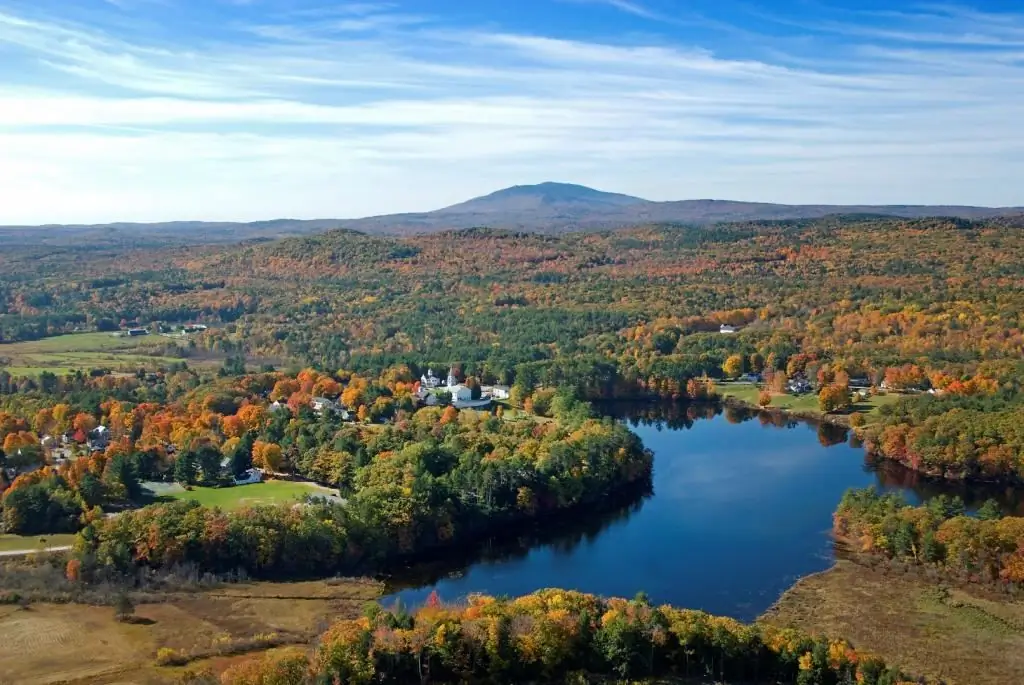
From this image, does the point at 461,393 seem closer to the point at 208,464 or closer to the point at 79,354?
the point at 208,464

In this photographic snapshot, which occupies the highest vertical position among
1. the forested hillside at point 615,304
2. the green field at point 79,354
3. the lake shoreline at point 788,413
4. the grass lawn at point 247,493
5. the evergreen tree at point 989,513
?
the forested hillside at point 615,304

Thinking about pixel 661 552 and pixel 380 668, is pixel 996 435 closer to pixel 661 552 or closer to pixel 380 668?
pixel 661 552

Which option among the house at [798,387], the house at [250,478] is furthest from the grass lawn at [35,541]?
the house at [798,387]

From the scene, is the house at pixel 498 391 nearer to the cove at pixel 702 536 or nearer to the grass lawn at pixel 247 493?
the cove at pixel 702 536

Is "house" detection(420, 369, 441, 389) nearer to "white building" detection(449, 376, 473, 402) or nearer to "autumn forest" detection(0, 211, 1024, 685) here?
"autumn forest" detection(0, 211, 1024, 685)

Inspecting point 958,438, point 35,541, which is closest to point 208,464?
point 35,541
